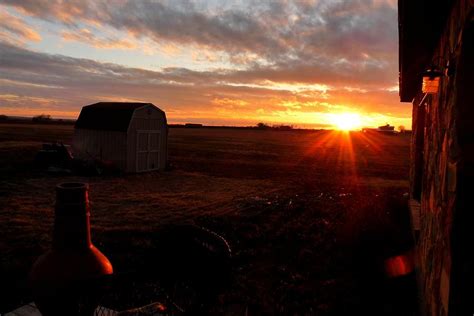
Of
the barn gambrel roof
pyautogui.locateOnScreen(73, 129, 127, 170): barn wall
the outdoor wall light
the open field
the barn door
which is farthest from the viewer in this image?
the barn door

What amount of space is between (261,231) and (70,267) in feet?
21.6

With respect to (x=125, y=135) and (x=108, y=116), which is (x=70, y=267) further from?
(x=108, y=116)

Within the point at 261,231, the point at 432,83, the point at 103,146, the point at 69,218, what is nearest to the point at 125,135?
the point at 103,146

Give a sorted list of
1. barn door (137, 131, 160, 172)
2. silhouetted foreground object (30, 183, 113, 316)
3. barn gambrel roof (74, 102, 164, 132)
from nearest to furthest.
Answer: silhouetted foreground object (30, 183, 113, 316) → barn gambrel roof (74, 102, 164, 132) → barn door (137, 131, 160, 172)

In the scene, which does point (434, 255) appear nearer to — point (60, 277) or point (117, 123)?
point (60, 277)

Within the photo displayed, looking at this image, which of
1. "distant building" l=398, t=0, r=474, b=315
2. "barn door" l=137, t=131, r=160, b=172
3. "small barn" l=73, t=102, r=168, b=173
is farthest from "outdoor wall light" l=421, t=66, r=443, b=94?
"barn door" l=137, t=131, r=160, b=172

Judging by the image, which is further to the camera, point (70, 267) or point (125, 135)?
point (125, 135)

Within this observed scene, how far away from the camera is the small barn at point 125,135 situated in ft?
61.8

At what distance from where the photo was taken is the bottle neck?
1.90 meters

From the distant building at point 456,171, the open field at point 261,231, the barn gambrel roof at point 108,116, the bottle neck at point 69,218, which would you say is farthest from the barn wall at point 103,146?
the bottle neck at point 69,218

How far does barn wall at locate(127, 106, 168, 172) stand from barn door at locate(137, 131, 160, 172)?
0.70ft

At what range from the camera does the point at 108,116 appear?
1984 centimetres

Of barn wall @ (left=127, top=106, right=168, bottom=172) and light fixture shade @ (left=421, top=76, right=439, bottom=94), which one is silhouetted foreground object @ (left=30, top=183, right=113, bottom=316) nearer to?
light fixture shade @ (left=421, top=76, right=439, bottom=94)

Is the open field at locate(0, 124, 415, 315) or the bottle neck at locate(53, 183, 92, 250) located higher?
the bottle neck at locate(53, 183, 92, 250)
